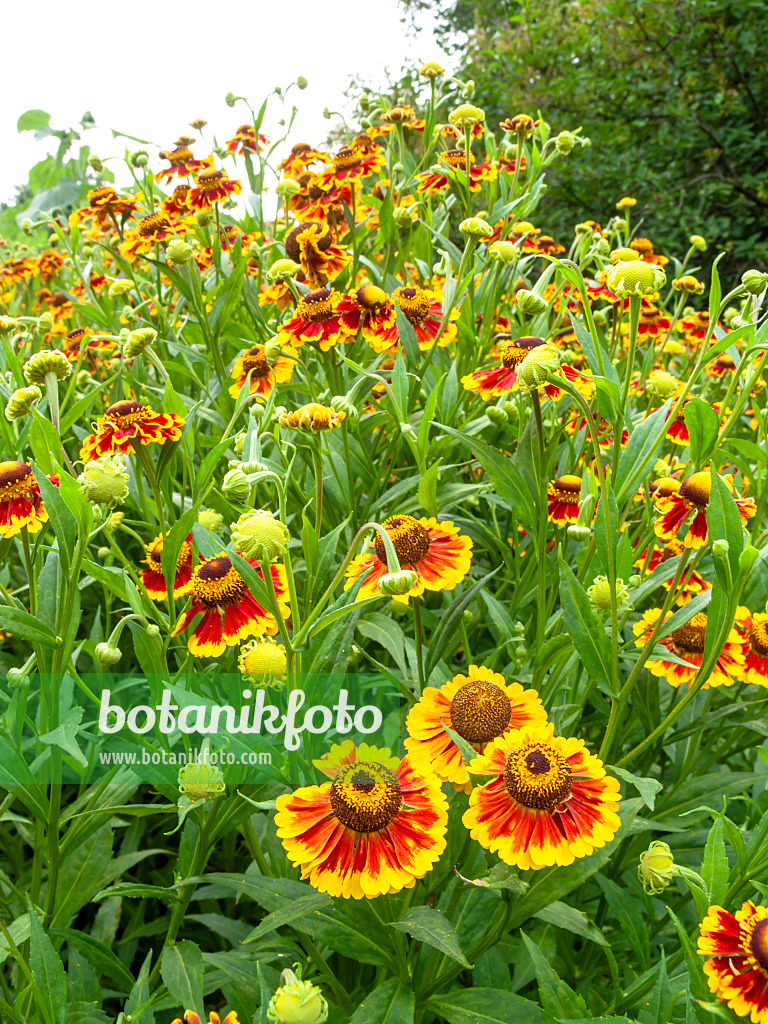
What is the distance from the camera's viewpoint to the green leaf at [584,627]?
0.77 m

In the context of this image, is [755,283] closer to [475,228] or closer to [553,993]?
[475,228]

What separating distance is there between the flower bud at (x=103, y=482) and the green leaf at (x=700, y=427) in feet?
2.03

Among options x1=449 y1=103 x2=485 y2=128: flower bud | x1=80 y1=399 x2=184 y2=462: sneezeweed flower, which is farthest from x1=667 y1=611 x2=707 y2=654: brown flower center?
x1=449 y1=103 x2=485 y2=128: flower bud

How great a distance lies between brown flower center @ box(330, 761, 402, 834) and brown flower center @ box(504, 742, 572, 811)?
0.11m

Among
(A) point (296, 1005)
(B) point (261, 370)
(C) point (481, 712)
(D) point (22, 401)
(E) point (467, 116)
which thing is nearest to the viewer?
(A) point (296, 1005)

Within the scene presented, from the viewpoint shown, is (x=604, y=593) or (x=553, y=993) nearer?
(x=553, y=993)

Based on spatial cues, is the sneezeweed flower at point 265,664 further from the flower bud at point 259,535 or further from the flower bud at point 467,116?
the flower bud at point 467,116

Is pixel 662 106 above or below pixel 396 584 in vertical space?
above

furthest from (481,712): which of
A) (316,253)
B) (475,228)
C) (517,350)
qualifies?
(316,253)

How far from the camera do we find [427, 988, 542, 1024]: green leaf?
740mm

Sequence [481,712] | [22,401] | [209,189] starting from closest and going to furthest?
[481,712] < [22,401] < [209,189]

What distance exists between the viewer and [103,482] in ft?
2.67

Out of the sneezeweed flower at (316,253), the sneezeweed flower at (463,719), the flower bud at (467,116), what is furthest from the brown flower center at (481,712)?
the flower bud at (467,116)

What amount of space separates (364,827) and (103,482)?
1.44 ft
